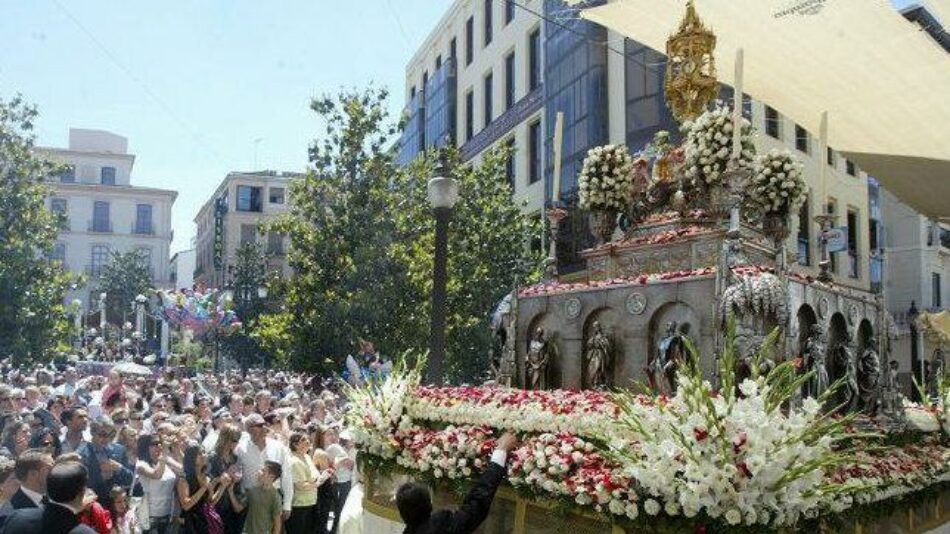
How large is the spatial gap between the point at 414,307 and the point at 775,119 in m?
14.0

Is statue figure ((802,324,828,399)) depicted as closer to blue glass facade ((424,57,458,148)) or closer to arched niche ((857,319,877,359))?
arched niche ((857,319,877,359))

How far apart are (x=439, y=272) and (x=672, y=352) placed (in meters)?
3.60

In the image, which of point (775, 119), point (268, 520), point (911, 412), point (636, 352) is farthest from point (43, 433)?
point (775, 119)

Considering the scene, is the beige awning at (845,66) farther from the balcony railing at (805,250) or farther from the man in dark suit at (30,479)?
the balcony railing at (805,250)

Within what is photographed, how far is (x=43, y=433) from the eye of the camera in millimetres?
10758

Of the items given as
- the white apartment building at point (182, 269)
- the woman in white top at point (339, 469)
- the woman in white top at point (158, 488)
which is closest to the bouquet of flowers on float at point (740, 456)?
the woman in white top at point (158, 488)

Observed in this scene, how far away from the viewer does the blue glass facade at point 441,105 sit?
4475 centimetres

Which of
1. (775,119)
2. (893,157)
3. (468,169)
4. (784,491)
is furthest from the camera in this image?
(468,169)

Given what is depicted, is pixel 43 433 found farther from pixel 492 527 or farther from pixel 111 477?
pixel 492 527

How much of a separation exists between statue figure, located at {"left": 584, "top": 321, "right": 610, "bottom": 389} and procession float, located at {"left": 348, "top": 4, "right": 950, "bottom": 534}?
23mm

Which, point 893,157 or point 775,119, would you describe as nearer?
point 893,157

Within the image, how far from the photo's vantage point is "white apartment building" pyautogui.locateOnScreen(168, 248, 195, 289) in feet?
297

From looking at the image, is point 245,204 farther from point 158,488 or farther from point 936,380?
point 936,380

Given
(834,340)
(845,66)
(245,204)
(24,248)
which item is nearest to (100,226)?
(245,204)
